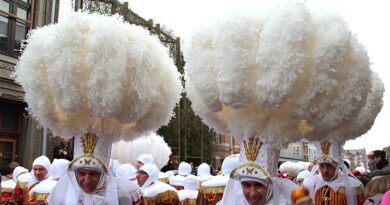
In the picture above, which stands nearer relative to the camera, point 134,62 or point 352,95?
point 352,95

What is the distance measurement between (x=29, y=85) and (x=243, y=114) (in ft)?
5.96

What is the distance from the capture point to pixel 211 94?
11.4 feet

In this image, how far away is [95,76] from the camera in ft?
11.6

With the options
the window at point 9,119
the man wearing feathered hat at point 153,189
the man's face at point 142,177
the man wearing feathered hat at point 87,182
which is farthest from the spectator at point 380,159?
the window at point 9,119

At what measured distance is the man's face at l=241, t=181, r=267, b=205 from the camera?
3420 millimetres

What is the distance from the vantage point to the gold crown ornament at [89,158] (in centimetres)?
375

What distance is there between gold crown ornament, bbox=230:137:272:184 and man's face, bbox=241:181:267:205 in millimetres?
55

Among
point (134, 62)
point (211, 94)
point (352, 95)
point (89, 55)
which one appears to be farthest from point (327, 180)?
point (89, 55)

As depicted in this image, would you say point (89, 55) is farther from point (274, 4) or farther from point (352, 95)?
point (352, 95)

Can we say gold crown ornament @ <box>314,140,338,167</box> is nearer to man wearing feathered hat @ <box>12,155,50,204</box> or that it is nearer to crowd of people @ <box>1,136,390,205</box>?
crowd of people @ <box>1,136,390,205</box>

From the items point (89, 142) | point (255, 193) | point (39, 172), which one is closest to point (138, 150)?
point (39, 172)

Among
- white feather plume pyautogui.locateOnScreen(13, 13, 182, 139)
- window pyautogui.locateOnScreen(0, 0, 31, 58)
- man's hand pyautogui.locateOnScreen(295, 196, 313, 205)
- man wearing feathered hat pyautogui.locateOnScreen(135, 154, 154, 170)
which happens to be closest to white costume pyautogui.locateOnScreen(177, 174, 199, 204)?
man wearing feathered hat pyautogui.locateOnScreen(135, 154, 154, 170)

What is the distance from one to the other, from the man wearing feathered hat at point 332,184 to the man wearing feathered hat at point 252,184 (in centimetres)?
155

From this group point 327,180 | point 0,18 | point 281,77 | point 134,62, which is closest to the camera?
point 281,77
